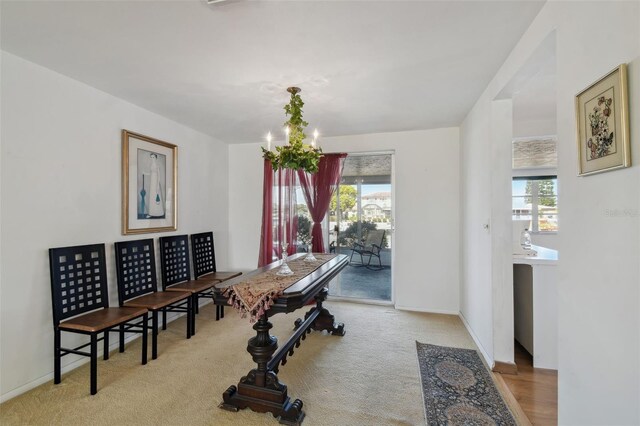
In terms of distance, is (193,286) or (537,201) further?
(537,201)

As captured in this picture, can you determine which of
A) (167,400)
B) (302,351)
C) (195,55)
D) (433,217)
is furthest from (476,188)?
(167,400)

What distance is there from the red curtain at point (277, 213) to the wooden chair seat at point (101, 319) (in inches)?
81.1

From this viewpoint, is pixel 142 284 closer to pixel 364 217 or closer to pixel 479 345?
pixel 364 217

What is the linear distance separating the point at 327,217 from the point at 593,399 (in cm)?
339

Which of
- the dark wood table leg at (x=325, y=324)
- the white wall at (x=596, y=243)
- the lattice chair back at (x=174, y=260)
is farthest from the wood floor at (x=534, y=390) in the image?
the lattice chair back at (x=174, y=260)

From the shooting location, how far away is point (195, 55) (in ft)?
6.70

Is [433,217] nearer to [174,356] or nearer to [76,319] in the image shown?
[174,356]

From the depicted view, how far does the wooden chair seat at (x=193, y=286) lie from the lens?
10.1 feet

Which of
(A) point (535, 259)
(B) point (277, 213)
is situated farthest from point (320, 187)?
(A) point (535, 259)

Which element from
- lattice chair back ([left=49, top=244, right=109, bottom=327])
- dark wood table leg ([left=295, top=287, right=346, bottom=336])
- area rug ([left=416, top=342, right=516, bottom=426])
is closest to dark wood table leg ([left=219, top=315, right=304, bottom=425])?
area rug ([left=416, top=342, right=516, bottom=426])

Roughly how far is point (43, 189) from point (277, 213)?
265 cm

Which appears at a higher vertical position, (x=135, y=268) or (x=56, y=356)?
(x=135, y=268)

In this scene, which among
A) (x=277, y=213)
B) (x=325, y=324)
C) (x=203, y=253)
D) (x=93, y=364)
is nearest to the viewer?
(x=93, y=364)

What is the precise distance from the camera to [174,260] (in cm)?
338
